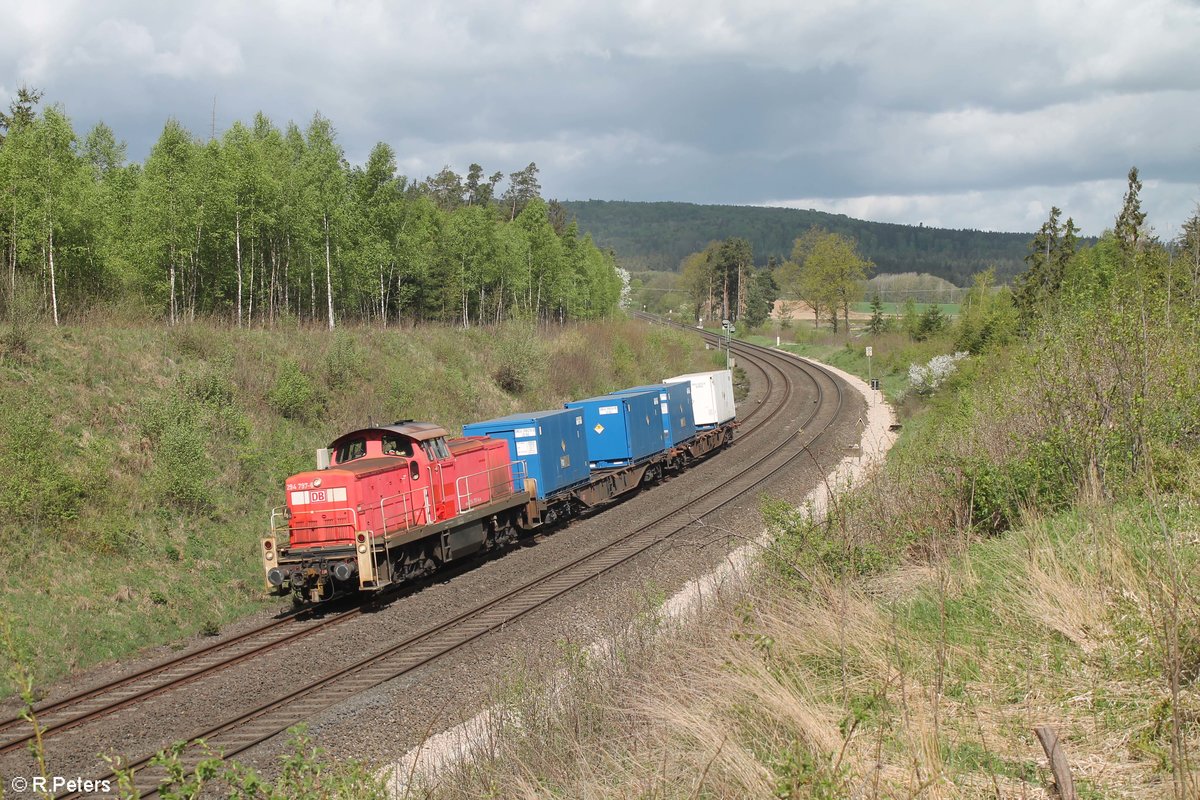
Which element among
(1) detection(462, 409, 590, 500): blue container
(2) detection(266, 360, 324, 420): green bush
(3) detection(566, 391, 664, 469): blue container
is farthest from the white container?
(2) detection(266, 360, 324, 420): green bush

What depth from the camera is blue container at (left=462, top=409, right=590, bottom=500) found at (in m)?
21.4

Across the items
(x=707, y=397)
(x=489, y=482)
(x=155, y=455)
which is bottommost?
(x=489, y=482)

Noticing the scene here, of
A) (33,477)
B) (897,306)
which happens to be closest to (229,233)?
(33,477)

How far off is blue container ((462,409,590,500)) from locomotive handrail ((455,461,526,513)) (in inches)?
7.0

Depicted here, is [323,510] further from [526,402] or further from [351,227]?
[351,227]

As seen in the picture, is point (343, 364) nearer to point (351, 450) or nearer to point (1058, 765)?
point (351, 450)

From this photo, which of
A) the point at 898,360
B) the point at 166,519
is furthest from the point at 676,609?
the point at 898,360

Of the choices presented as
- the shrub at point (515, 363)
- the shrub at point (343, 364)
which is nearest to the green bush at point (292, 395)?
the shrub at point (343, 364)

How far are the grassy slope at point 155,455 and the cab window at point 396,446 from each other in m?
4.04

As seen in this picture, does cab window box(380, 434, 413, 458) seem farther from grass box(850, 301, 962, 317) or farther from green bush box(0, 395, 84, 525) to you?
grass box(850, 301, 962, 317)

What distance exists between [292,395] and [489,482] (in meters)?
9.03

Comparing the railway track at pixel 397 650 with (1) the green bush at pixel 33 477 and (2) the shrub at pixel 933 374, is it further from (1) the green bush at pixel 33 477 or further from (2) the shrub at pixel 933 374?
(2) the shrub at pixel 933 374

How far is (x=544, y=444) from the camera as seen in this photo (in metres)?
21.6

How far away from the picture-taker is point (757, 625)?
777 cm
